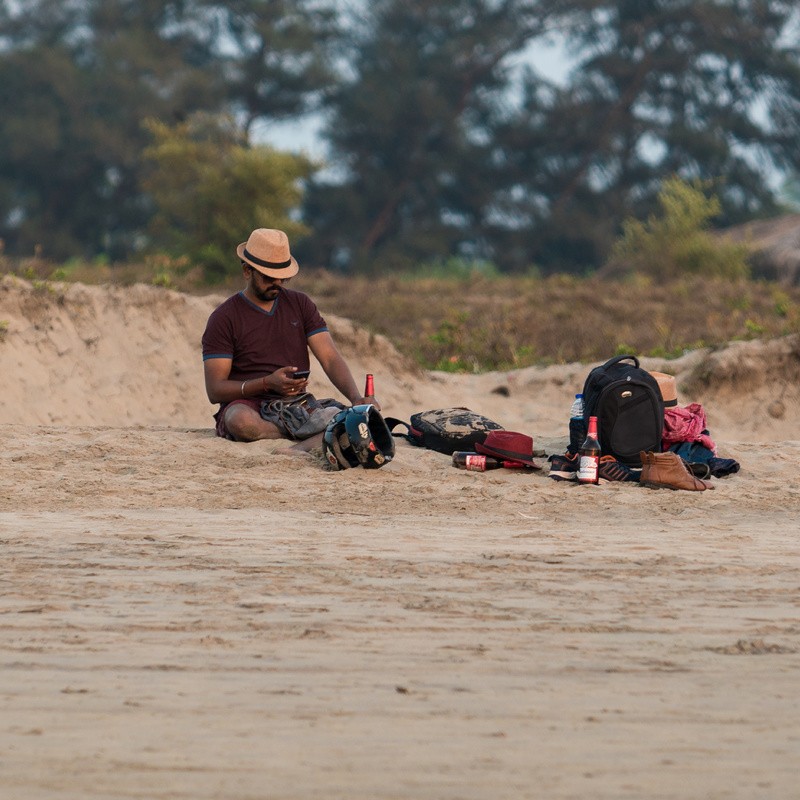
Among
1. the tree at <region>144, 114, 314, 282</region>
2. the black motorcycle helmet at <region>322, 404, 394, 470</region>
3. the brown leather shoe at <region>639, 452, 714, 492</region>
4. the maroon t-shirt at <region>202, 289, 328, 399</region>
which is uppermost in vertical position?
the tree at <region>144, 114, 314, 282</region>

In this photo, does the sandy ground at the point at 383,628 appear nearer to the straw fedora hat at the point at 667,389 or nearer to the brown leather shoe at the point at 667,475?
the brown leather shoe at the point at 667,475

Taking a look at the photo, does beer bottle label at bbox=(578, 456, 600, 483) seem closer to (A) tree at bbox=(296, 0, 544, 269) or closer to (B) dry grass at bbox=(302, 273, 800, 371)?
(B) dry grass at bbox=(302, 273, 800, 371)

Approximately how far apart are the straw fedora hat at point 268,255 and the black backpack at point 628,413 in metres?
1.97

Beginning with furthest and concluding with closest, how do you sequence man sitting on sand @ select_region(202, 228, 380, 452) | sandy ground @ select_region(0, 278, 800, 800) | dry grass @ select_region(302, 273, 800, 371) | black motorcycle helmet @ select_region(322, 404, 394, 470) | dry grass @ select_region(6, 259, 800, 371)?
dry grass @ select_region(302, 273, 800, 371)
dry grass @ select_region(6, 259, 800, 371)
man sitting on sand @ select_region(202, 228, 380, 452)
black motorcycle helmet @ select_region(322, 404, 394, 470)
sandy ground @ select_region(0, 278, 800, 800)

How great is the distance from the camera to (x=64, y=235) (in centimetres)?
3500

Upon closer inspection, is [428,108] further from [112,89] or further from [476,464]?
[476,464]

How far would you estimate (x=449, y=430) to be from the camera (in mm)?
8156

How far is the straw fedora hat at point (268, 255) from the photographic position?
26.3 ft

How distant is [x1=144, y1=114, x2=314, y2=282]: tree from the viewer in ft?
83.1

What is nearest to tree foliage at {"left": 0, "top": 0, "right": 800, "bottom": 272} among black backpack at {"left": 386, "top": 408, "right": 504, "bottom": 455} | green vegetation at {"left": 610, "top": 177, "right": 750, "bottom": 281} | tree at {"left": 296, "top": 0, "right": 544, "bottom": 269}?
tree at {"left": 296, "top": 0, "right": 544, "bottom": 269}

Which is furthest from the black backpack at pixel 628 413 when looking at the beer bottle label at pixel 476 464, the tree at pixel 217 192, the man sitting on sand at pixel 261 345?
the tree at pixel 217 192

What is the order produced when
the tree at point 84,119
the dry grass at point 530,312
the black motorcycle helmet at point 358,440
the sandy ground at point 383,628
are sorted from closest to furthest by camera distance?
1. the sandy ground at point 383,628
2. the black motorcycle helmet at point 358,440
3. the dry grass at point 530,312
4. the tree at point 84,119

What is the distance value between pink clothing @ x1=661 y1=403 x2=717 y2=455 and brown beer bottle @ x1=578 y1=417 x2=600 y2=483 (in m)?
0.51

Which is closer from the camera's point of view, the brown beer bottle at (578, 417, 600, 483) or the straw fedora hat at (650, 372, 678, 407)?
the brown beer bottle at (578, 417, 600, 483)
